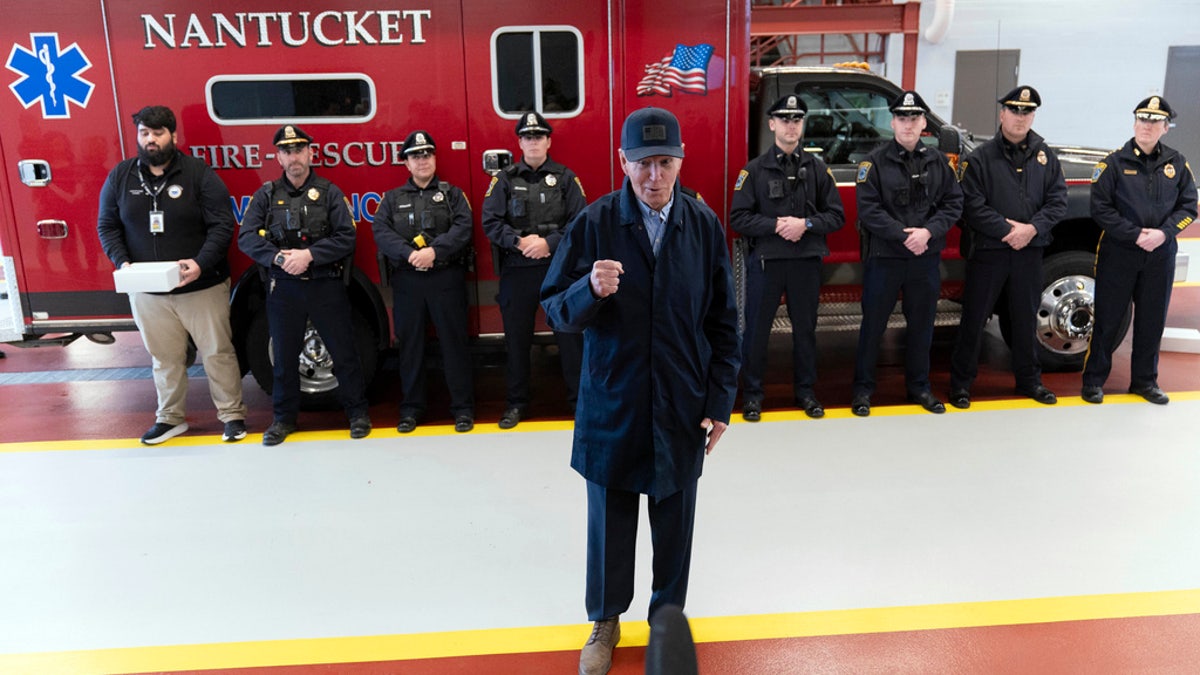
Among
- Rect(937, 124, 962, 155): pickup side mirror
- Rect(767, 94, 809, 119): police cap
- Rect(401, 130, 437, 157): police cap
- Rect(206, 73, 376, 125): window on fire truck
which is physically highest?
Rect(206, 73, 376, 125): window on fire truck

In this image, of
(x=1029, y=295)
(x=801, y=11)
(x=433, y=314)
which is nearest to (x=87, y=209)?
(x=433, y=314)

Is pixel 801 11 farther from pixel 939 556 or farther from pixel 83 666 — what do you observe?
pixel 83 666

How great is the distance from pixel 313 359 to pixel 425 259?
1.22 meters

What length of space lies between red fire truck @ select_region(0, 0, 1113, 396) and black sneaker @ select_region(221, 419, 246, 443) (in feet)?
2.23

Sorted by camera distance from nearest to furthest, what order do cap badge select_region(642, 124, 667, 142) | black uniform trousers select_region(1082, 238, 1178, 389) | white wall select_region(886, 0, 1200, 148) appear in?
cap badge select_region(642, 124, 667, 142) < black uniform trousers select_region(1082, 238, 1178, 389) < white wall select_region(886, 0, 1200, 148)

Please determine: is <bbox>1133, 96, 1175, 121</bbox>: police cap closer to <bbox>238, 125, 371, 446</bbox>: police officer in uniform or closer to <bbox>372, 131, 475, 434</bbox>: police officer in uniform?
<bbox>372, 131, 475, 434</bbox>: police officer in uniform

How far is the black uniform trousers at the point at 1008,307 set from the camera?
5215 mm

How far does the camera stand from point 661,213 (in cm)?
257

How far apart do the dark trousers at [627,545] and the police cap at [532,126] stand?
251 centimetres

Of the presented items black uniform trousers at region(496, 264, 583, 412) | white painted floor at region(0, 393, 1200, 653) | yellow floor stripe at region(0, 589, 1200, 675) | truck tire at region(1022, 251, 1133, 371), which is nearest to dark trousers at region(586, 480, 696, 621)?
yellow floor stripe at region(0, 589, 1200, 675)

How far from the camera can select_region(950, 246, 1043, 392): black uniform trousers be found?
521cm

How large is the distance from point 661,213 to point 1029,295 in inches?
144

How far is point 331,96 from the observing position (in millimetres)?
4910

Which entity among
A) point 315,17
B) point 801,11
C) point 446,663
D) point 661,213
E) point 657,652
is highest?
point 801,11
